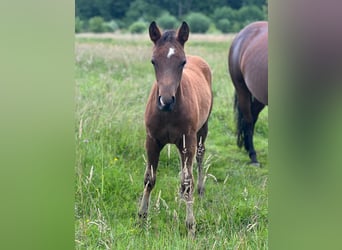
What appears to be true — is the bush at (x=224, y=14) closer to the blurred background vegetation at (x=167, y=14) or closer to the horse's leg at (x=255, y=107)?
the blurred background vegetation at (x=167, y=14)

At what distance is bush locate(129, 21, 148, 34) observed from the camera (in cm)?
987

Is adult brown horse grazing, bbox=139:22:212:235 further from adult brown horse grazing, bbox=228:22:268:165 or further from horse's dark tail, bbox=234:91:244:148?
horse's dark tail, bbox=234:91:244:148

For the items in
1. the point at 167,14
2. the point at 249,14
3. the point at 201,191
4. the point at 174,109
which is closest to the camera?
the point at 174,109

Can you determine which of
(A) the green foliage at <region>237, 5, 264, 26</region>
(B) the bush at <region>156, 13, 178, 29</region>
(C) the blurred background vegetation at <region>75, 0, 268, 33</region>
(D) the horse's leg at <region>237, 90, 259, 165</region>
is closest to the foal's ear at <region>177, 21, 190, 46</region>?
(D) the horse's leg at <region>237, 90, 259, 165</region>

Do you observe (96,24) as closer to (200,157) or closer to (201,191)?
(200,157)

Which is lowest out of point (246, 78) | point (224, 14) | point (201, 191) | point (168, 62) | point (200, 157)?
point (201, 191)

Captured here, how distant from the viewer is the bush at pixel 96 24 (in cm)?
947

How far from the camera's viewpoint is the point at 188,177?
2666mm

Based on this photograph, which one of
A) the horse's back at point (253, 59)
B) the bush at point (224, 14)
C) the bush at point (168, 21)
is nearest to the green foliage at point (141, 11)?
the bush at point (168, 21)

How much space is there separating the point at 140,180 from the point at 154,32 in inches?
42.8

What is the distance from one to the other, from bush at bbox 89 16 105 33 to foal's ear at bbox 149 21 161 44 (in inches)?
285

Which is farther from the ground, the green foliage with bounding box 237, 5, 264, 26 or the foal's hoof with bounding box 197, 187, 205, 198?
the green foliage with bounding box 237, 5, 264, 26

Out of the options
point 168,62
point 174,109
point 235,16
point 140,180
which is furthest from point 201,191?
point 235,16
